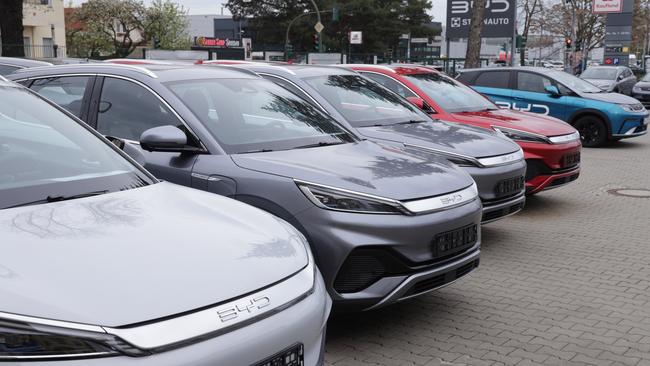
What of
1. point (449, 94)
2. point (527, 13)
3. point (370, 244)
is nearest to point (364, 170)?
point (370, 244)

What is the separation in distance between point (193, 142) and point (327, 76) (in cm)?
313

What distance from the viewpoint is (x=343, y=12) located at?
67750mm

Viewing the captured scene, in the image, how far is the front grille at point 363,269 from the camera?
4.13 meters

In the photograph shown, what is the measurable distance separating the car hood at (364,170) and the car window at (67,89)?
163 cm

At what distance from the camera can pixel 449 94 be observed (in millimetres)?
9305

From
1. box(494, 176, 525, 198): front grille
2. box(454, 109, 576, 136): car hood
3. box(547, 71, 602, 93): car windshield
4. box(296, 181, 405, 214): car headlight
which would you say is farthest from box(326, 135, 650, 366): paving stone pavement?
box(547, 71, 602, 93): car windshield

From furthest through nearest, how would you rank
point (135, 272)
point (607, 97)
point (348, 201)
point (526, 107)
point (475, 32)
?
point (475, 32) < point (607, 97) < point (526, 107) < point (348, 201) < point (135, 272)

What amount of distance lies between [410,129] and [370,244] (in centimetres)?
317

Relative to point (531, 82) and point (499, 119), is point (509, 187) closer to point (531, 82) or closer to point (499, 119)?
point (499, 119)

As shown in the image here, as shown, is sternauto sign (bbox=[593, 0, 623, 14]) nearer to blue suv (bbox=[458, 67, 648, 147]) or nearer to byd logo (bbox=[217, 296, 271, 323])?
blue suv (bbox=[458, 67, 648, 147])

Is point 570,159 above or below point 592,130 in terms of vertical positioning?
above

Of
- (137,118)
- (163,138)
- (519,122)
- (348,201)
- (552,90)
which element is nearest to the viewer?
(348,201)

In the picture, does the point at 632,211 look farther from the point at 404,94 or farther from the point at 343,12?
the point at 343,12

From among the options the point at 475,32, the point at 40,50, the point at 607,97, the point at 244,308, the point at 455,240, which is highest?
the point at 475,32
